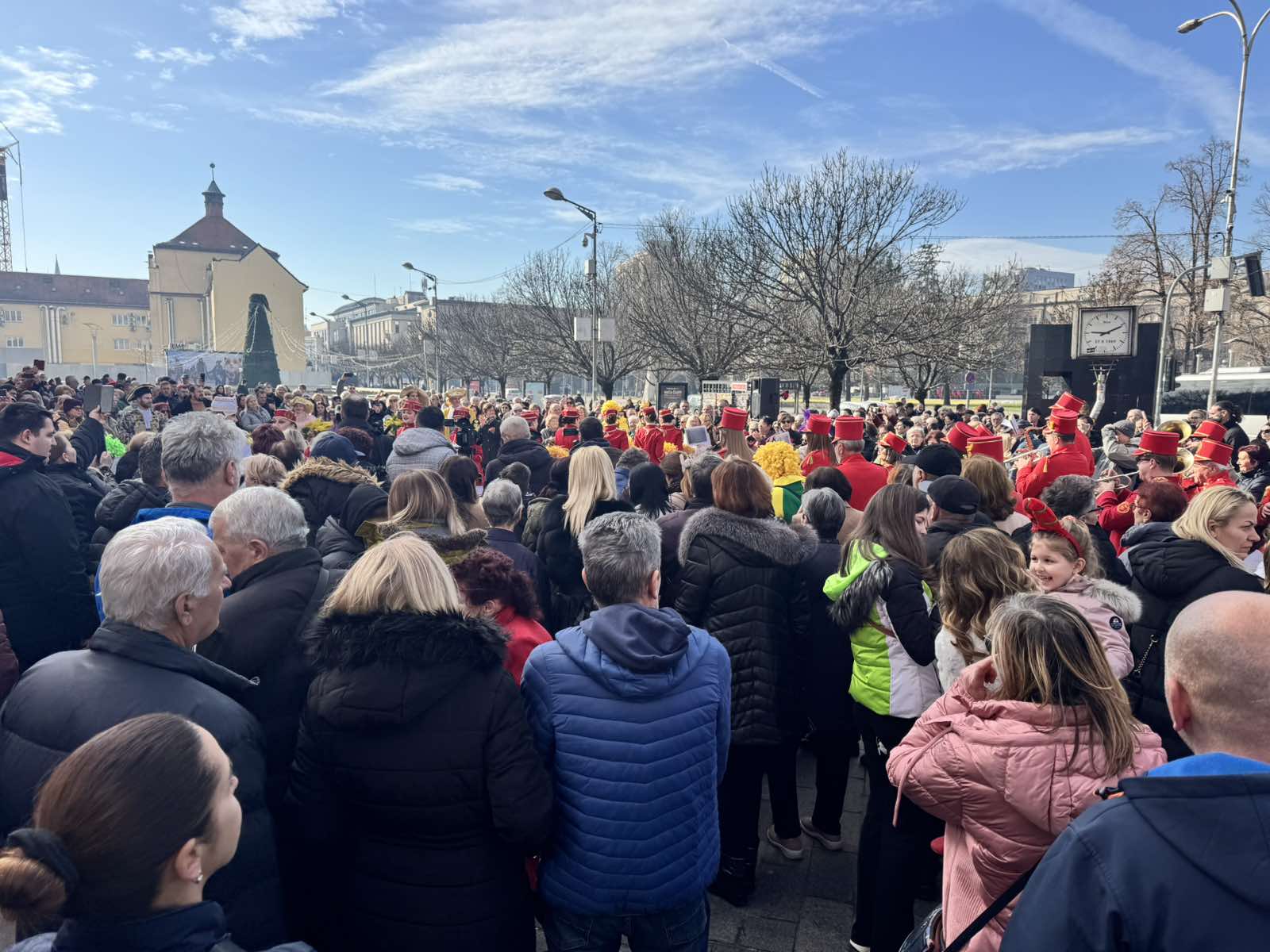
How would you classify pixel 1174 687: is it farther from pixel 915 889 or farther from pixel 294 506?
pixel 294 506

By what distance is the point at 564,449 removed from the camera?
9703 mm

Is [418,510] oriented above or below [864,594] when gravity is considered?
above

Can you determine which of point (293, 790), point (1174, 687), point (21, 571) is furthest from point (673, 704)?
point (21, 571)

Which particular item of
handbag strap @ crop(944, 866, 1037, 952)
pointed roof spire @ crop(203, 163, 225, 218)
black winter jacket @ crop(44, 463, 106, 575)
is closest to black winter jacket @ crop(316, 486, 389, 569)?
black winter jacket @ crop(44, 463, 106, 575)

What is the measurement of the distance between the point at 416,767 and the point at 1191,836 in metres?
1.74

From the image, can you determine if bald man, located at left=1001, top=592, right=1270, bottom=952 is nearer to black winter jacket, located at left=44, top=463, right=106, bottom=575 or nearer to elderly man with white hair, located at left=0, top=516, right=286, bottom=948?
elderly man with white hair, located at left=0, top=516, right=286, bottom=948

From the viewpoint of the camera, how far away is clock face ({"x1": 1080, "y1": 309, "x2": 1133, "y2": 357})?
56.0 ft

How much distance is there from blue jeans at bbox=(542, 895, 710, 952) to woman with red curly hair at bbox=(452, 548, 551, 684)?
844mm

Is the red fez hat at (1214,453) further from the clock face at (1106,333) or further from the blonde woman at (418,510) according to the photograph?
the clock face at (1106,333)

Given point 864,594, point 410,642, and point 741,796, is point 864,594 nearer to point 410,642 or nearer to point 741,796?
point 741,796

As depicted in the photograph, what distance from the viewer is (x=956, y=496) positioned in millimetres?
4148

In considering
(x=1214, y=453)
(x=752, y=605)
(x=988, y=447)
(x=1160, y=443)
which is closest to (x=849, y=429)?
(x=988, y=447)

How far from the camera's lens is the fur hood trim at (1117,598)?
311cm

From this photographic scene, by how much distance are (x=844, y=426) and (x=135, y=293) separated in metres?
109
